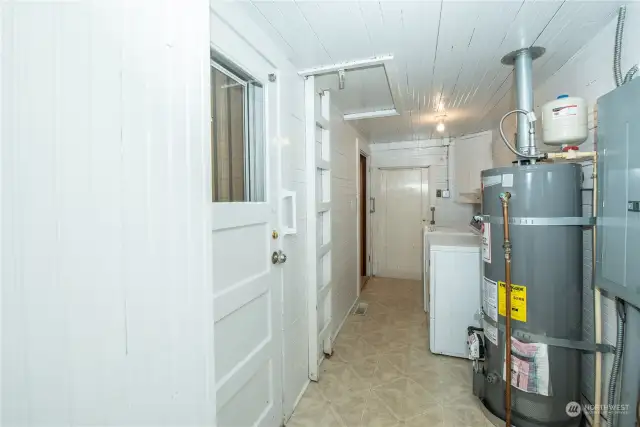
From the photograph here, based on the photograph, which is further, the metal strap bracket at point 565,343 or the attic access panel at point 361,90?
the attic access panel at point 361,90

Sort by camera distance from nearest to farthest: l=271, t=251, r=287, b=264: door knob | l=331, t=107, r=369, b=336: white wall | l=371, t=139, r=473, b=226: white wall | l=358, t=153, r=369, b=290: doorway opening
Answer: l=271, t=251, r=287, b=264: door knob < l=331, t=107, r=369, b=336: white wall < l=371, t=139, r=473, b=226: white wall < l=358, t=153, r=369, b=290: doorway opening

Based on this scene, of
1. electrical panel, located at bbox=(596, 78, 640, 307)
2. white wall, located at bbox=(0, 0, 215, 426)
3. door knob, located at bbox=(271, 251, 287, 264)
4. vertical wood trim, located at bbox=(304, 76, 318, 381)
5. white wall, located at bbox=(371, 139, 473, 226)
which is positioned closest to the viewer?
white wall, located at bbox=(0, 0, 215, 426)

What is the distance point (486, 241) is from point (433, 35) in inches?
48.3

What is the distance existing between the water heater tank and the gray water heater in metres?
0.17

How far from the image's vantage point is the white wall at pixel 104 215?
0.40 meters

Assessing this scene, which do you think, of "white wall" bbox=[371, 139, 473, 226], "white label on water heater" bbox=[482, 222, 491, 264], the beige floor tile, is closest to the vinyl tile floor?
the beige floor tile

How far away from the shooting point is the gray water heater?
1.53m

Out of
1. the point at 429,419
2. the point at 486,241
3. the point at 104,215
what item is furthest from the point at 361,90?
the point at 429,419

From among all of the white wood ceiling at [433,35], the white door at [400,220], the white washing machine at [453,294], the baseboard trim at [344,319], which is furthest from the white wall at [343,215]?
the white door at [400,220]

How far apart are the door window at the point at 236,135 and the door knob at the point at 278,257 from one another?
0.31 metres

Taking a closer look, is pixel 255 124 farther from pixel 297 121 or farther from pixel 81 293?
pixel 81 293

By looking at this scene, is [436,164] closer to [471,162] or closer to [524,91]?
[471,162]

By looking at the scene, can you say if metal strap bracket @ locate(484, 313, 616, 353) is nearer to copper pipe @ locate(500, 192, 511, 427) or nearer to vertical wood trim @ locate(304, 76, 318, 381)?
copper pipe @ locate(500, 192, 511, 427)

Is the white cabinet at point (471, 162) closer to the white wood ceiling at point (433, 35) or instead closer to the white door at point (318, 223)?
the white wood ceiling at point (433, 35)
